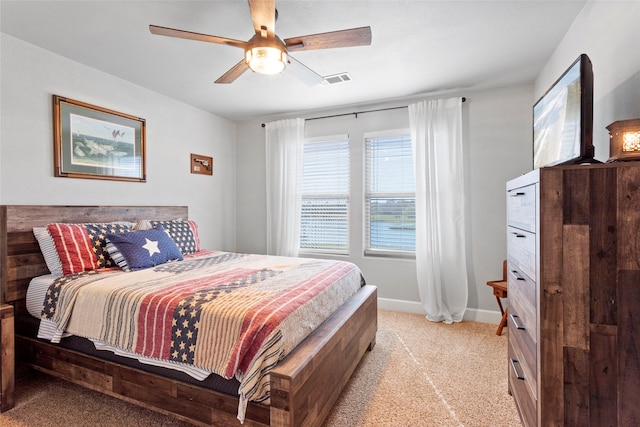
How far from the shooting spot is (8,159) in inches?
87.7

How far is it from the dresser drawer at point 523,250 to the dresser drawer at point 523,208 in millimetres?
36

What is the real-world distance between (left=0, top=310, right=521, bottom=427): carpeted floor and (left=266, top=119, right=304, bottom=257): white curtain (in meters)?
1.83

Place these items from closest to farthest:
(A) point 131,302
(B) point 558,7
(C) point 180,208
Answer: (A) point 131,302, (B) point 558,7, (C) point 180,208

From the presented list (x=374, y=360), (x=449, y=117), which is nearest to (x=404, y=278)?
(x=374, y=360)

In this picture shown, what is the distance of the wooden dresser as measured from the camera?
3.57ft

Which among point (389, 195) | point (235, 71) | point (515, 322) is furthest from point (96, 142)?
point (515, 322)

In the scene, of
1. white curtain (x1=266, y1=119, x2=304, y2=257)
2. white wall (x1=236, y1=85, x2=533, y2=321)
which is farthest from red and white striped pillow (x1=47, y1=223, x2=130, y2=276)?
white wall (x1=236, y1=85, x2=533, y2=321)

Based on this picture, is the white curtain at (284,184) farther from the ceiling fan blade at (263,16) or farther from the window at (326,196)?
the ceiling fan blade at (263,16)

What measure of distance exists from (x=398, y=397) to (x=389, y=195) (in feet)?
7.44

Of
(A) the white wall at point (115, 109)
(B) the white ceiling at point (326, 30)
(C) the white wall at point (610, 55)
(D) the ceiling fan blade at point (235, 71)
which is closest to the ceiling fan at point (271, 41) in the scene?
(D) the ceiling fan blade at point (235, 71)

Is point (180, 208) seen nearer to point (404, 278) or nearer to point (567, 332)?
point (404, 278)

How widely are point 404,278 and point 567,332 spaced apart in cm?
249

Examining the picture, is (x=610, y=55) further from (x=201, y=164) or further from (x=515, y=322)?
(x=201, y=164)

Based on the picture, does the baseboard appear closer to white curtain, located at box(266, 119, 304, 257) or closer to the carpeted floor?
the carpeted floor
